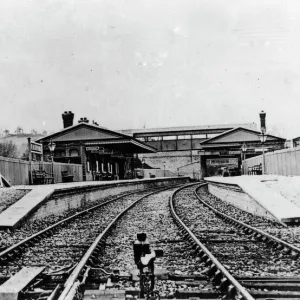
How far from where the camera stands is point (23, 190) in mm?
15852

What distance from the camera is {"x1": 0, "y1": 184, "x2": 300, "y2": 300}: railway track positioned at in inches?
188

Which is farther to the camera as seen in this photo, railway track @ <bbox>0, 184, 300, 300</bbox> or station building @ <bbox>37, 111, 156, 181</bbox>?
station building @ <bbox>37, 111, 156, 181</bbox>

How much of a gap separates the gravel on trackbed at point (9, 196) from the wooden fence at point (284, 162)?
1118 centimetres

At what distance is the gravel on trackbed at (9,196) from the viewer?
13.5 meters

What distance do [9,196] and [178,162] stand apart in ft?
209

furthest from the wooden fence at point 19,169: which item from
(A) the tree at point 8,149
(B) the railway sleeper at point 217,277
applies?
(A) the tree at point 8,149

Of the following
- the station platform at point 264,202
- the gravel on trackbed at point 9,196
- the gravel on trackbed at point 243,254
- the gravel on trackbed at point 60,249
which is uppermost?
the gravel on trackbed at point 9,196

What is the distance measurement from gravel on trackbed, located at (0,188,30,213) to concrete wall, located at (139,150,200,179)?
195ft

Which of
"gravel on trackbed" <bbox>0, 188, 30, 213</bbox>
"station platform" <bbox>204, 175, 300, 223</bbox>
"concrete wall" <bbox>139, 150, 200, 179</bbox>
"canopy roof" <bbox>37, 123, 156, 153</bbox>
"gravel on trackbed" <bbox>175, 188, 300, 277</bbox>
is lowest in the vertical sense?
"gravel on trackbed" <bbox>175, 188, 300, 277</bbox>

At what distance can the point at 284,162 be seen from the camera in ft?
72.2

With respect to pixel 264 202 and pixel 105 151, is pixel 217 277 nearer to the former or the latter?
pixel 264 202

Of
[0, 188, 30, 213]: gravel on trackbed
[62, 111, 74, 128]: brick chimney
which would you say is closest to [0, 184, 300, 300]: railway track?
[0, 188, 30, 213]: gravel on trackbed

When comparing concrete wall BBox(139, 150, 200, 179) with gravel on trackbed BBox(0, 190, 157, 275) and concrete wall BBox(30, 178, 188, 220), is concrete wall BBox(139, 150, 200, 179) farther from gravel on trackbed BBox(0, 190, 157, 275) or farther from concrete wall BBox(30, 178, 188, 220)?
gravel on trackbed BBox(0, 190, 157, 275)

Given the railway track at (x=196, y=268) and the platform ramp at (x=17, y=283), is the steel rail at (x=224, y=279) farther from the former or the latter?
the platform ramp at (x=17, y=283)
